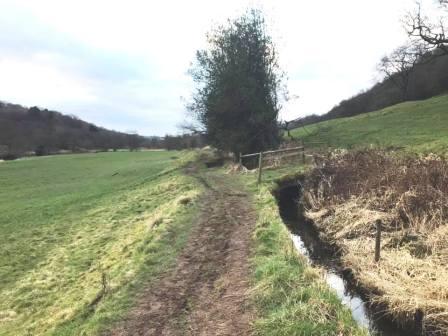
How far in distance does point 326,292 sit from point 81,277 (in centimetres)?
749

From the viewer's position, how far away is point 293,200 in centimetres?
2016

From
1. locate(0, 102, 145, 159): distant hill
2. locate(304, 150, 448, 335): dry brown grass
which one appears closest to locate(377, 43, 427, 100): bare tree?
locate(304, 150, 448, 335): dry brown grass

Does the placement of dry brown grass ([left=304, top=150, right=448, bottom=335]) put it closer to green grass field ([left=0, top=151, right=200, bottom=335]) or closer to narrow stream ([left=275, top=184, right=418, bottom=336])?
narrow stream ([left=275, top=184, right=418, bottom=336])

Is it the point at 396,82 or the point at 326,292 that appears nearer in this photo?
the point at 326,292

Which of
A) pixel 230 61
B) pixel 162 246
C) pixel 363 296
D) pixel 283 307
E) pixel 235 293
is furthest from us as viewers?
pixel 230 61

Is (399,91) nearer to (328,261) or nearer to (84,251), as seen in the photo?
(328,261)

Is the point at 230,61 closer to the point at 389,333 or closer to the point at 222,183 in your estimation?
Answer: the point at 222,183

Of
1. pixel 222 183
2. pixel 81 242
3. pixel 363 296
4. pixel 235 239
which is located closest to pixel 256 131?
pixel 222 183

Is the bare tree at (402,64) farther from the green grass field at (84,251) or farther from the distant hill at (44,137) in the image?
the distant hill at (44,137)

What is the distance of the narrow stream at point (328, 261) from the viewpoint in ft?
28.3

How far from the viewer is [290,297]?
27.2 feet

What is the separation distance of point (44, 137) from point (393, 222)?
99.1 meters

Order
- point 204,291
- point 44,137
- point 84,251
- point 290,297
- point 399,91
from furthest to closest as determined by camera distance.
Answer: point 44,137
point 399,91
point 84,251
point 204,291
point 290,297

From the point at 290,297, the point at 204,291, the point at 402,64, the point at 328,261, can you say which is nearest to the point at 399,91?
the point at 402,64
